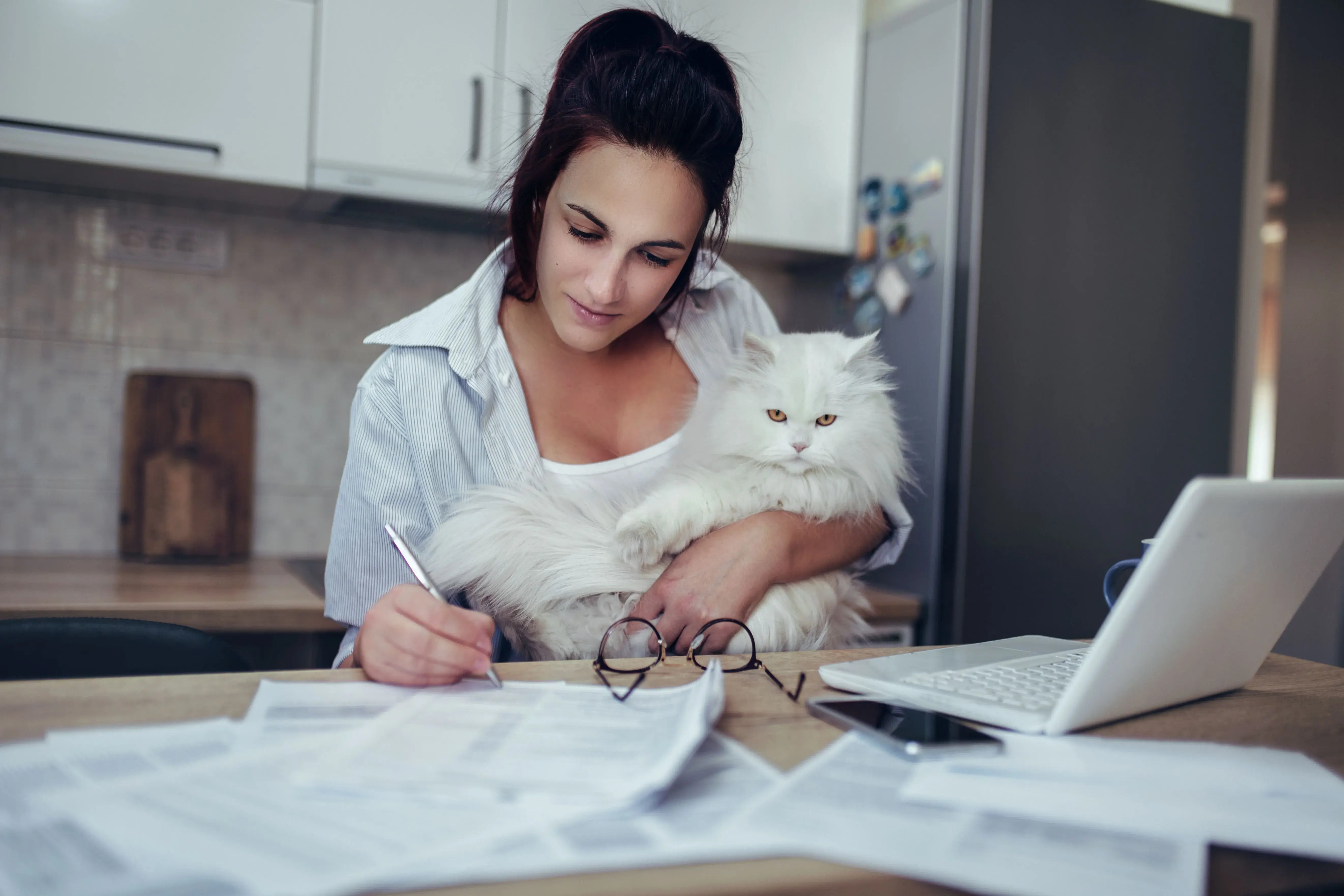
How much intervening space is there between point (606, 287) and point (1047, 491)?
1397mm

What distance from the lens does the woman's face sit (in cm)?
114

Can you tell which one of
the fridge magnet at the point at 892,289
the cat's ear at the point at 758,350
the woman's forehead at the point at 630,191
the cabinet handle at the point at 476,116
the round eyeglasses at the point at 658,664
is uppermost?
the cabinet handle at the point at 476,116

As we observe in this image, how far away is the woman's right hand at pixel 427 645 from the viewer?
73 cm

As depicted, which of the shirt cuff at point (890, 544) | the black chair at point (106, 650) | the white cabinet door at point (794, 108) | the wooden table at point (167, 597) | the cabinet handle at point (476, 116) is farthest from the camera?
the white cabinet door at point (794, 108)

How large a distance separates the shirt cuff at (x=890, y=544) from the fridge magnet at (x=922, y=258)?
36.6 inches

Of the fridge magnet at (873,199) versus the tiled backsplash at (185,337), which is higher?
the fridge magnet at (873,199)

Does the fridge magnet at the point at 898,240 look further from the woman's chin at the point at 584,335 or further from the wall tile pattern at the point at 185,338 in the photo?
the woman's chin at the point at 584,335

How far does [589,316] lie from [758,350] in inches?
10.0

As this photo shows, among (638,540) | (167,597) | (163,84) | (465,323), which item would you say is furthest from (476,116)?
(638,540)

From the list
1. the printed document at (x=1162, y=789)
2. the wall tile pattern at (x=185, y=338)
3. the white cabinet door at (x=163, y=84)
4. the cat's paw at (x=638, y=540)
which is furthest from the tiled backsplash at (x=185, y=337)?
the printed document at (x=1162, y=789)

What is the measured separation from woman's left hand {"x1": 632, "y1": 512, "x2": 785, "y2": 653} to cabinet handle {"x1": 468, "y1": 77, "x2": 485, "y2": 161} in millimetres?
1239

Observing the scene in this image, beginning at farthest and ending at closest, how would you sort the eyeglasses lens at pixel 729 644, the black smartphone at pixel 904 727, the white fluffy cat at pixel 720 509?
the white fluffy cat at pixel 720 509 → the eyeglasses lens at pixel 729 644 → the black smartphone at pixel 904 727

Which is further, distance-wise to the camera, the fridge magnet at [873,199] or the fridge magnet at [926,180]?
the fridge magnet at [873,199]

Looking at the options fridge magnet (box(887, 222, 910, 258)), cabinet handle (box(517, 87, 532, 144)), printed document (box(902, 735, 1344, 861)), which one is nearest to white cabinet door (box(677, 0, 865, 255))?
fridge magnet (box(887, 222, 910, 258))
